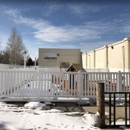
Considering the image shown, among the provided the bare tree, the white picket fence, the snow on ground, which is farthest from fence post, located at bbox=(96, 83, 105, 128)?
the bare tree

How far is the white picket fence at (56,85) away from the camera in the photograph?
5832mm

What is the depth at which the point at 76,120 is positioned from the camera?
152 inches

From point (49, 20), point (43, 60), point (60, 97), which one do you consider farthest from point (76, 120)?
point (43, 60)

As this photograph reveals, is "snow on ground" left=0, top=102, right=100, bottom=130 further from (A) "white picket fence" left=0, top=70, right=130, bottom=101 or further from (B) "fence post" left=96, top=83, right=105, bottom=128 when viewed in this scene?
(A) "white picket fence" left=0, top=70, right=130, bottom=101

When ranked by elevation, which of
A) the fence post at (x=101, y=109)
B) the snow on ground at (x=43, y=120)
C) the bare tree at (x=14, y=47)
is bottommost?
the snow on ground at (x=43, y=120)

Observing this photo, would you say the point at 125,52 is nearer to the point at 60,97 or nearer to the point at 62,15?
the point at 62,15

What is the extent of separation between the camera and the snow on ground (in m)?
3.38

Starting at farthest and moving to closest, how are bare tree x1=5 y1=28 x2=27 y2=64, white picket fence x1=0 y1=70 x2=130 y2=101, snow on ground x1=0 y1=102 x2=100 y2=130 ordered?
bare tree x1=5 y1=28 x2=27 y2=64 → white picket fence x1=0 y1=70 x2=130 y2=101 → snow on ground x1=0 y1=102 x2=100 y2=130

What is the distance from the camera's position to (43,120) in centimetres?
Result: 381

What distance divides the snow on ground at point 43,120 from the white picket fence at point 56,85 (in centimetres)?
126

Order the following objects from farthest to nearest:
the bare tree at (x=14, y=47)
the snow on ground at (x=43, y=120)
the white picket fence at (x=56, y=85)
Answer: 1. the bare tree at (x=14, y=47)
2. the white picket fence at (x=56, y=85)
3. the snow on ground at (x=43, y=120)

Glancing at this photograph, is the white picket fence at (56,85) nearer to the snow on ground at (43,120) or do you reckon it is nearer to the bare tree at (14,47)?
the snow on ground at (43,120)

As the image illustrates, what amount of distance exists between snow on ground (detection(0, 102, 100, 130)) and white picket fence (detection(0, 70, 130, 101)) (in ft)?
4.12

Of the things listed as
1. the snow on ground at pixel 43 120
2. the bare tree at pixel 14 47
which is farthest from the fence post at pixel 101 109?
the bare tree at pixel 14 47
